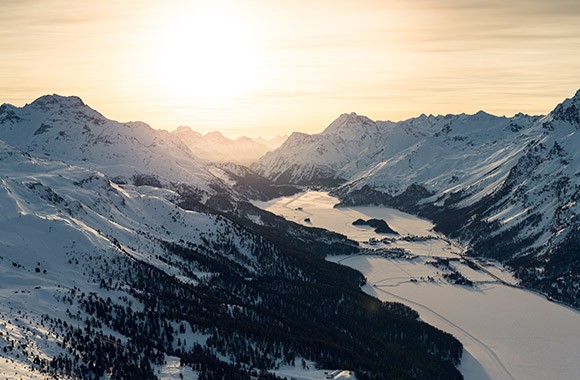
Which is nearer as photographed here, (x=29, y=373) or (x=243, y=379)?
(x=29, y=373)

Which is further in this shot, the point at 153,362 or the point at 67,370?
the point at 153,362

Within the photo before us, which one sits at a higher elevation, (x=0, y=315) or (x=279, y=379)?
(x=0, y=315)

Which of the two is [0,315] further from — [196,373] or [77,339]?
[196,373]

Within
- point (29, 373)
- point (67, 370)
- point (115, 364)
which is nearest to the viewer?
point (29, 373)

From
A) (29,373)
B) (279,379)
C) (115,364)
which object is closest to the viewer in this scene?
(29,373)

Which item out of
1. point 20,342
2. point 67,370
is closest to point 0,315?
point 20,342

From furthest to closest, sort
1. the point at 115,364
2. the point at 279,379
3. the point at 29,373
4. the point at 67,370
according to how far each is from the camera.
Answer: the point at 279,379
the point at 115,364
the point at 67,370
the point at 29,373

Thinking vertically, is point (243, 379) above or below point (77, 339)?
below

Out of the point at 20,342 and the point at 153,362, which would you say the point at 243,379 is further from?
the point at 20,342

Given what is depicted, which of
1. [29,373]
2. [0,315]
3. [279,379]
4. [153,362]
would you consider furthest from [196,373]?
[0,315]
